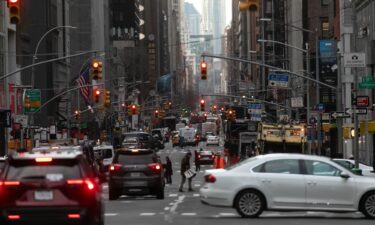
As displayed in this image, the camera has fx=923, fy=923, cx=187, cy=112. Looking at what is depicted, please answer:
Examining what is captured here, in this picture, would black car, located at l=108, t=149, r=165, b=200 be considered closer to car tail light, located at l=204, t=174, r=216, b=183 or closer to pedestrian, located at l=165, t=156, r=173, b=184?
car tail light, located at l=204, t=174, r=216, b=183

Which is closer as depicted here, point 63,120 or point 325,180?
point 325,180

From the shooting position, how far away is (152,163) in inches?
1209

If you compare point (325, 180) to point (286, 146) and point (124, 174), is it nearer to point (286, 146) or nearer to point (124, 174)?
point (124, 174)

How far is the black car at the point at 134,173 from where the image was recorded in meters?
30.4

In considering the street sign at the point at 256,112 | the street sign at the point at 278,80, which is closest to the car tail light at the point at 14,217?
the street sign at the point at 278,80

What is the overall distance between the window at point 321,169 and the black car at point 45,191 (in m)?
7.32

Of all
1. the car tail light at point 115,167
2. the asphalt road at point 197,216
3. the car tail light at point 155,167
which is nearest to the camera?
the asphalt road at point 197,216

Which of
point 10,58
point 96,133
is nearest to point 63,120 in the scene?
point 96,133

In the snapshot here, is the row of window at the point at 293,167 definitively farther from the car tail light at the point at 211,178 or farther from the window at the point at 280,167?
the car tail light at the point at 211,178

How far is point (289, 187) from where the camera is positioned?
68.5ft

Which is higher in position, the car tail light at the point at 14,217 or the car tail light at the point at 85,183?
the car tail light at the point at 85,183

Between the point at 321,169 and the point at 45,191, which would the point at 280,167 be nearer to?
the point at 321,169

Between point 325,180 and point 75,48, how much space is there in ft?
363

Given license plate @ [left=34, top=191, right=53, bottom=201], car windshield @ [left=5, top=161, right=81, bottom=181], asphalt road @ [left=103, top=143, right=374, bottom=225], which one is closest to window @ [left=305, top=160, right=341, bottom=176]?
asphalt road @ [left=103, top=143, right=374, bottom=225]
